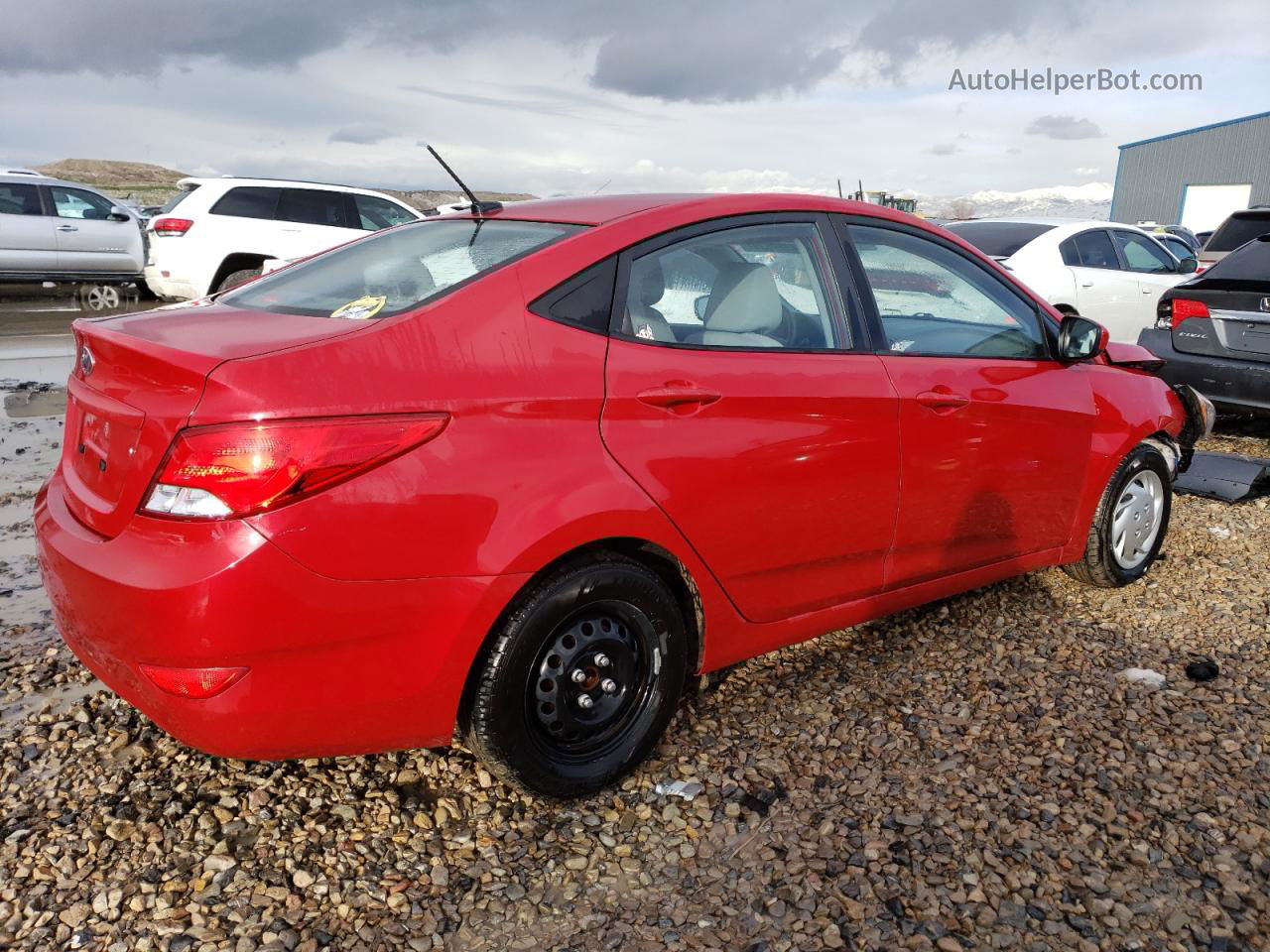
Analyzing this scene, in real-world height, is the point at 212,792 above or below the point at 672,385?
below

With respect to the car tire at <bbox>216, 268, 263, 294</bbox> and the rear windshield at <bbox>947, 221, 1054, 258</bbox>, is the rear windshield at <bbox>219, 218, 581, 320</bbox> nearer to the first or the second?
the rear windshield at <bbox>947, 221, 1054, 258</bbox>

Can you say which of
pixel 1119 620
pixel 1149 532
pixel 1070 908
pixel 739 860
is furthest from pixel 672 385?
pixel 1149 532

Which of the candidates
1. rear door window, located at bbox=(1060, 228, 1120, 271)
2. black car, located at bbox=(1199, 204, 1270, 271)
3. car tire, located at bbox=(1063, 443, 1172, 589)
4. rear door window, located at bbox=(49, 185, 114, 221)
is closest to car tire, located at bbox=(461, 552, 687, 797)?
car tire, located at bbox=(1063, 443, 1172, 589)

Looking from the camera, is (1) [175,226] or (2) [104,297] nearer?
(1) [175,226]

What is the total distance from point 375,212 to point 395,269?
1060 cm

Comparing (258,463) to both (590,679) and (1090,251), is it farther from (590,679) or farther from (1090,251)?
(1090,251)

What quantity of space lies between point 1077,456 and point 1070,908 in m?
2.08

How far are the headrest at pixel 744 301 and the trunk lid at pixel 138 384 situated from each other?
Answer: 42.3 inches

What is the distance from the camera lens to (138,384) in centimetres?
233

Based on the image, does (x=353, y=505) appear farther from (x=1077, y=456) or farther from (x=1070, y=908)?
(x=1077, y=456)

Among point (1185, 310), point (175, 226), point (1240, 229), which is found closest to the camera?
point (1185, 310)

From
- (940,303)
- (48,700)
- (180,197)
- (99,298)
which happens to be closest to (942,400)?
(940,303)

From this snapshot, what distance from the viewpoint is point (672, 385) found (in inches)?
106

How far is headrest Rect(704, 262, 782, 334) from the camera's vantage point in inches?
116
